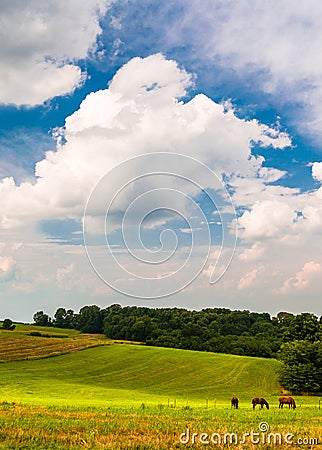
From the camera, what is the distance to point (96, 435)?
709 inches

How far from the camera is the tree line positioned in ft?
228

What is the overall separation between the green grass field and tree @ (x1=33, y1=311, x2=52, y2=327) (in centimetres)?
6555

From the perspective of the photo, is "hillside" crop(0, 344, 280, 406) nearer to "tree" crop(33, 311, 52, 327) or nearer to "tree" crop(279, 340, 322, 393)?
"tree" crop(279, 340, 322, 393)

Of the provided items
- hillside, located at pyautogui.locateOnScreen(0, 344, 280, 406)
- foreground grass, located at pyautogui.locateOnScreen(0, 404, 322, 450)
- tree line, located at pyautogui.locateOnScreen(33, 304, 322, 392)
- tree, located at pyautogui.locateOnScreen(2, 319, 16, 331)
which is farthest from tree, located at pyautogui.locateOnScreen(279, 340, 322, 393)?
tree, located at pyautogui.locateOnScreen(2, 319, 16, 331)

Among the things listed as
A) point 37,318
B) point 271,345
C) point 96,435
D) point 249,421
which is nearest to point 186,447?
point 96,435

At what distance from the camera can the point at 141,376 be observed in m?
80.2

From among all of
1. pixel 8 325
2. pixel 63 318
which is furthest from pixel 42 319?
pixel 8 325

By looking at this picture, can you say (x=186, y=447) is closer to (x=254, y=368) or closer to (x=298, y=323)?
(x=298, y=323)

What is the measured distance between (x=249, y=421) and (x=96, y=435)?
31.4ft

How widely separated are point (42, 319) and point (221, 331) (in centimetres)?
6806

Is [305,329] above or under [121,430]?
above

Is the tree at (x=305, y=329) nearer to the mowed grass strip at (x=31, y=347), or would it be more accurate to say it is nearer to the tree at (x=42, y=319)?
the mowed grass strip at (x=31, y=347)

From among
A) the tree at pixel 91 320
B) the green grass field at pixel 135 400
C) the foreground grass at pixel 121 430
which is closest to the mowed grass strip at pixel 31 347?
the green grass field at pixel 135 400

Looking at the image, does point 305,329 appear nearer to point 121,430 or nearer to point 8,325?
point 121,430
